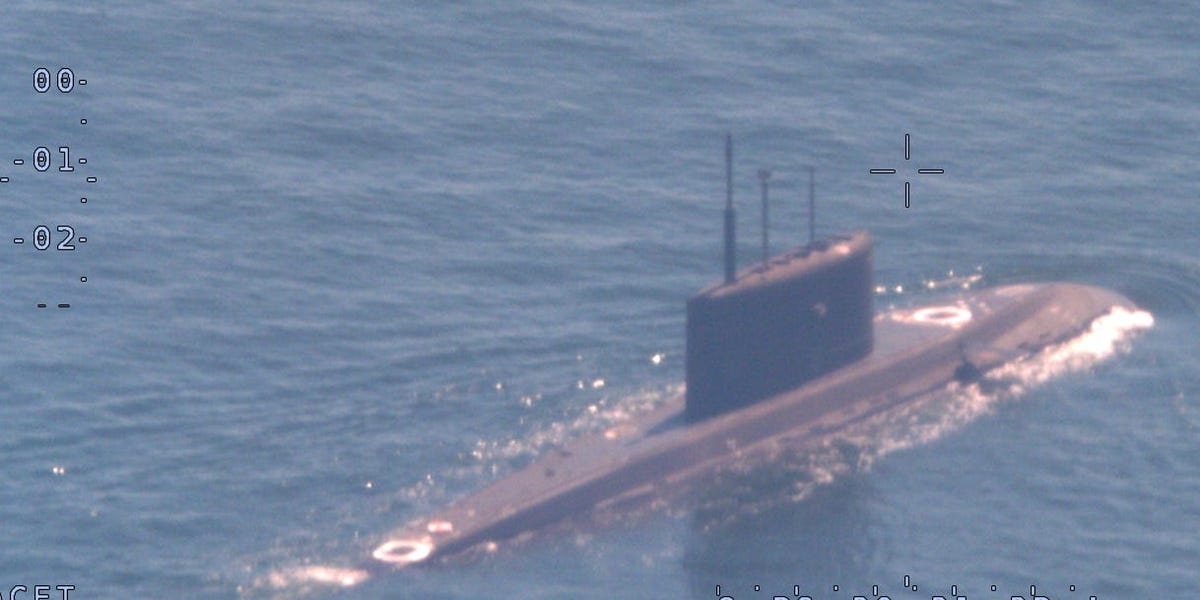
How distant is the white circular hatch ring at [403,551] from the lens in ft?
175

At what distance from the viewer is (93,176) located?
76000 mm

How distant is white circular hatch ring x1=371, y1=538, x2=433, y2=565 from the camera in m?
53.2

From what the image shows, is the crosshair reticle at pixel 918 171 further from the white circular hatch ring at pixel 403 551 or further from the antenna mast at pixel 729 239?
the white circular hatch ring at pixel 403 551

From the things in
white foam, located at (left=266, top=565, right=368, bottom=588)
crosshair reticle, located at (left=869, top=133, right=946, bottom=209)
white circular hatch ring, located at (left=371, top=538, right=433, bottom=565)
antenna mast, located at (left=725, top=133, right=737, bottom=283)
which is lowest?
white foam, located at (left=266, top=565, right=368, bottom=588)

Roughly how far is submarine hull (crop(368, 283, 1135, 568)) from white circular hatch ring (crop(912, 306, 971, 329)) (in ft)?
0.10

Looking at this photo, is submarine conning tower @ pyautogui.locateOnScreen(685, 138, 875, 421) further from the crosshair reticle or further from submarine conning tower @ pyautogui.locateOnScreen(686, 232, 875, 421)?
the crosshair reticle

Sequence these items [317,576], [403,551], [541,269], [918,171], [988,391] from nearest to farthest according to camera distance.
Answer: [317,576], [403,551], [988,391], [541,269], [918,171]

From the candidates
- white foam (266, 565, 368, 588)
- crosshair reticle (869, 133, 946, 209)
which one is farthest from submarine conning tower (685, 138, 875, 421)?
crosshair reticle (869, 133, 946, 209)

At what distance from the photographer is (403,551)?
53.7m

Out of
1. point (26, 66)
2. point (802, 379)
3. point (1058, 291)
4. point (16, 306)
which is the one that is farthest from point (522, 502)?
point (26, 66)

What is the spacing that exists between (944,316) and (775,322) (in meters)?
10.7

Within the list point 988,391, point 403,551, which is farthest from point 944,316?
point 403,551

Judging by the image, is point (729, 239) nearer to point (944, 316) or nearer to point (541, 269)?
point (944, 316)

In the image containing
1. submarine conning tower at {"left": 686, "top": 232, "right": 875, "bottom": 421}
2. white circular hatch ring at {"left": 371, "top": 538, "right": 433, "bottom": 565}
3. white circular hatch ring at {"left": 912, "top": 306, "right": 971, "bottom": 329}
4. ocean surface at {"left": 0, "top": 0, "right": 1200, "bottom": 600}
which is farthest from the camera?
white circular hatch ring at {"left": 912, "top": 306, "right": 971, "bottom": 329}
